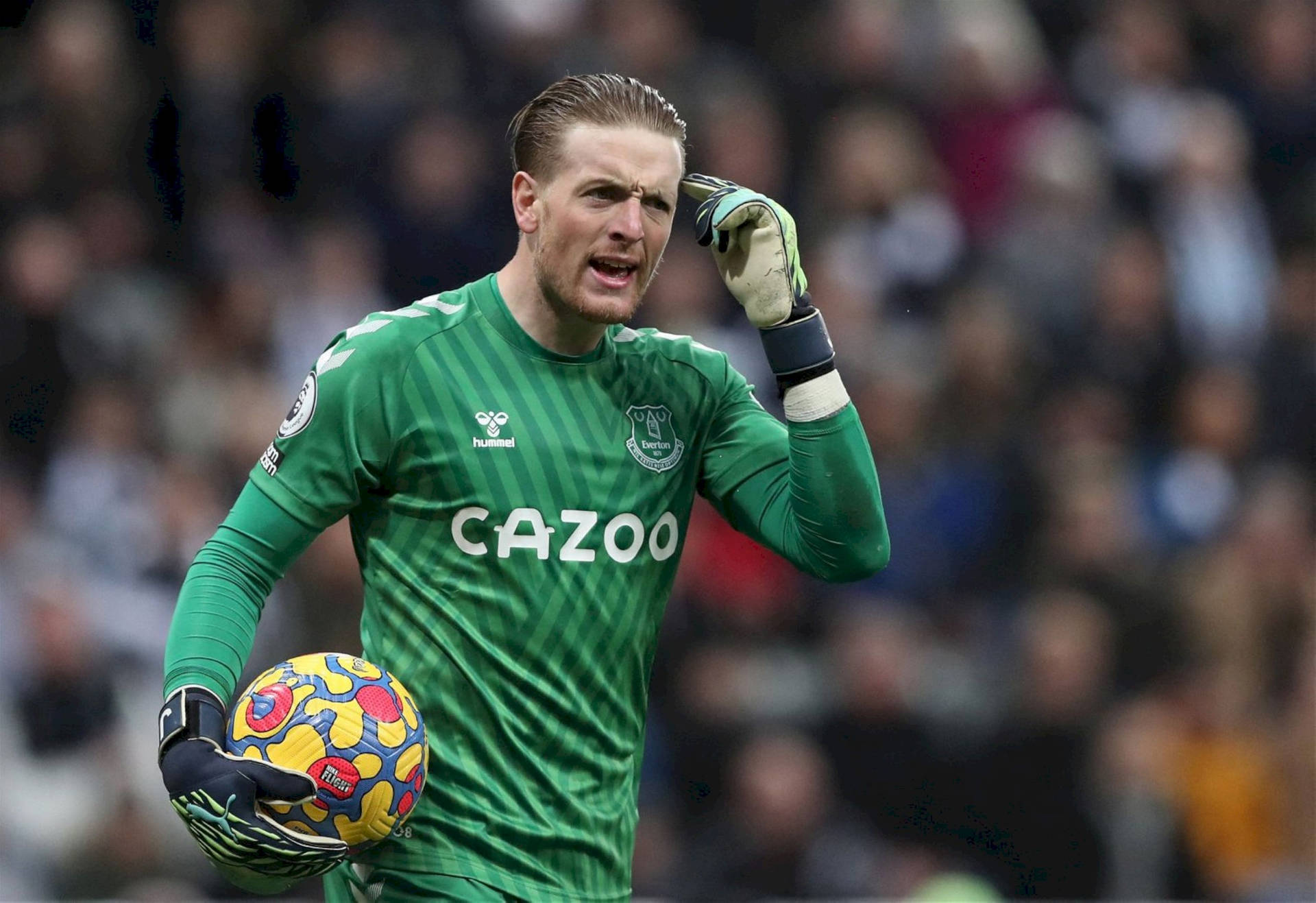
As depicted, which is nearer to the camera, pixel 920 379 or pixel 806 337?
pixel 806 337

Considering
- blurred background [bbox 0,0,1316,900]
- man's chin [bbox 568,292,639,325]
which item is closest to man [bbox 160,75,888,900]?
man's chin [bbox 568,292,639,325]

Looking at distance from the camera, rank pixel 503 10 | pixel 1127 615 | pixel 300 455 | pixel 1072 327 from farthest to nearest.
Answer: pixel 503 10, pixel 1072 327, pixel 1127 615, pixel 300 455

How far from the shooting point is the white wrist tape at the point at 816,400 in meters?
4.13

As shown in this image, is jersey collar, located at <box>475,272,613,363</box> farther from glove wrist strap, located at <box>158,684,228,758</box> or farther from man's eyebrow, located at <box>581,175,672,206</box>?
glove wrist strap, located at <box>158,684,228,758</box>

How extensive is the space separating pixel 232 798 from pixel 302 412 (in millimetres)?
838

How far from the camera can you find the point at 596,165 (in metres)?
4.13

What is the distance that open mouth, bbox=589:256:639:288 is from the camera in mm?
4129

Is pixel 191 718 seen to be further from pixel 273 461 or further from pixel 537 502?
pixel 537 502

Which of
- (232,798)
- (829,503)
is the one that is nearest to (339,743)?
(232,798)

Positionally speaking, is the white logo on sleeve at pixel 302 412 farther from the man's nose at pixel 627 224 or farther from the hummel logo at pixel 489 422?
the man's nose at pixel 627 224

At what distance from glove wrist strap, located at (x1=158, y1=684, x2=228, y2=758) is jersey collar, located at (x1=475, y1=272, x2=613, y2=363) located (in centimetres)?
98

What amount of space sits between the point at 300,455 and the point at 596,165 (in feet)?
2.81

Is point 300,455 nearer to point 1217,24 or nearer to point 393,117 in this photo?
point 393,117

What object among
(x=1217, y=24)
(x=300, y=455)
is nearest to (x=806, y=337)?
(x=300, y=455)
